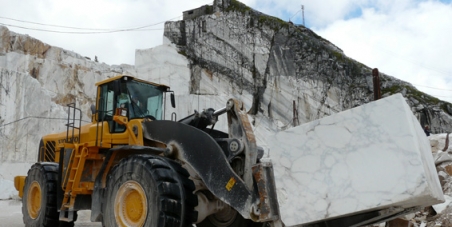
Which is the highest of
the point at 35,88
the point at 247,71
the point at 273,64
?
the point at 273,64

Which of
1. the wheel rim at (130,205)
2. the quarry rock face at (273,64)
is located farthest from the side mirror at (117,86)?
the quarry rock face at (273,64)

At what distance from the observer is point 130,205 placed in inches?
212

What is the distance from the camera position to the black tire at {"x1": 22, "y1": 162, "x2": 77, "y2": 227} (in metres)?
7.33

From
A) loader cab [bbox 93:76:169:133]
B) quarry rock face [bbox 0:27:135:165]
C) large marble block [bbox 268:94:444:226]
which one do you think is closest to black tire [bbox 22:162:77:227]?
loader cab [bbox 93:76:169:133]

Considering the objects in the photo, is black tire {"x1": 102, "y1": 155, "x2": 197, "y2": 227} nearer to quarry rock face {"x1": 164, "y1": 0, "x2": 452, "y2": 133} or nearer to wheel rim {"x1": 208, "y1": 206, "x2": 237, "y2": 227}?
wheel rim {"x1": 208, "y1": 206, "x2": 237, "y2": 227}

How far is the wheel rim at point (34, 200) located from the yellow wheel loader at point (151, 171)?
0.02 meters

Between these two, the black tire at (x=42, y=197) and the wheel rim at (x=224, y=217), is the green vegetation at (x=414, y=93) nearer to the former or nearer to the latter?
the wheel rim at (x=224, y=217)

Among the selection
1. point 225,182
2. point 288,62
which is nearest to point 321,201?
point 225,182

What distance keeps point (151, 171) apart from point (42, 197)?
3491mm

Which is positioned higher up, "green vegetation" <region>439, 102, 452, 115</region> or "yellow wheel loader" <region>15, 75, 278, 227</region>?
"green vegetation" <region>439, 102, 452, 115</region>

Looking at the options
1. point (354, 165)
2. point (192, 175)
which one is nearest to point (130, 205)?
point (192, 175)

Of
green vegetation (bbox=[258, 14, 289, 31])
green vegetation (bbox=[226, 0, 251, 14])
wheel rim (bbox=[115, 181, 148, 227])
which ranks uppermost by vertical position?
green vegetation (bbox=[226, 0, 251, 14])

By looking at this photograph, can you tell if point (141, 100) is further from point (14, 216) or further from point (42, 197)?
point (14, 216)

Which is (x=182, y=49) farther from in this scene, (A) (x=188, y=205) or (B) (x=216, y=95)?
(A) (x=188, y=205)
